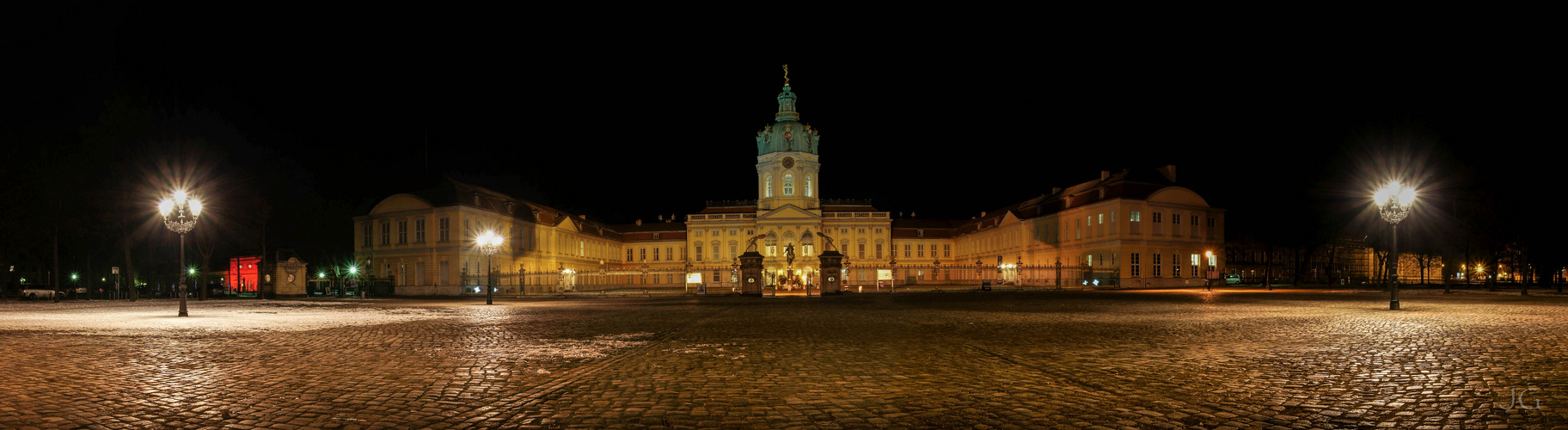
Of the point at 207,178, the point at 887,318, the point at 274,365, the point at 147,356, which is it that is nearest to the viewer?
the point at 274,365

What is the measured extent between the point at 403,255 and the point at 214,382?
187 ft

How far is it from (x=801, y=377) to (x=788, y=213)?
77.1 m

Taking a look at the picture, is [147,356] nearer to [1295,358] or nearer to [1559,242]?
[1295,358]

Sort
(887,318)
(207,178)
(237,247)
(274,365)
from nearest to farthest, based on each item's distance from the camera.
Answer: (274,365)
(887,318)
(207,178)
(237,247)

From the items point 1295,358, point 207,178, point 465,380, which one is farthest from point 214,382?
point 207,178

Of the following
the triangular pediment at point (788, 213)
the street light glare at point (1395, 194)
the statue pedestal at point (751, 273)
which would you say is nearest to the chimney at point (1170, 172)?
the triangular pediment at point (788, 213)

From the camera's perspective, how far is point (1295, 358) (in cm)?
1059

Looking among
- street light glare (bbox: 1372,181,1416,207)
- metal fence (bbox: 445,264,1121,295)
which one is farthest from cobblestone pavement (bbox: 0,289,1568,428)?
metal fence (bbox: 445,264,1121,295)

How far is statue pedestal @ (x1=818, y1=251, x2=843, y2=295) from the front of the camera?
4112 centimetres

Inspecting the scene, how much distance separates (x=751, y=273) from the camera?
1618 inches

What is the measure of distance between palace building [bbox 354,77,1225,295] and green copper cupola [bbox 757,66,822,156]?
14 centimetres

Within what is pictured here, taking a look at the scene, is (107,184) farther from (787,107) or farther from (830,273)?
(787,107)

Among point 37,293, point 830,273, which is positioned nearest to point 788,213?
point 830,273

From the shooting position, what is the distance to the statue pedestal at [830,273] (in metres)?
41.1
